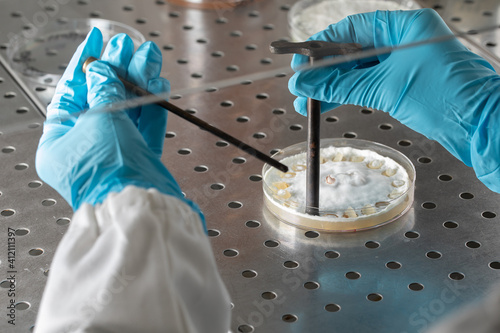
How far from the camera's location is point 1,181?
130 cm

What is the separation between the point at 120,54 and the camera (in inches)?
45.0

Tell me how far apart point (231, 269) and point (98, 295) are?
35 cm

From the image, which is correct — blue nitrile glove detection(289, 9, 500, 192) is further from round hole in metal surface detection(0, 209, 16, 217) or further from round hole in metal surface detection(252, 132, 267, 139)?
round hole in metal surface detection(0, 209, 16, 217)

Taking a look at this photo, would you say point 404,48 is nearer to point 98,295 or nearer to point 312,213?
point 312,213

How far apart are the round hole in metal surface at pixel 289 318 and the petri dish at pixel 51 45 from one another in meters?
0.79

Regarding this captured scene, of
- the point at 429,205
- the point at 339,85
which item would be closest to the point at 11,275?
the point at 339,85

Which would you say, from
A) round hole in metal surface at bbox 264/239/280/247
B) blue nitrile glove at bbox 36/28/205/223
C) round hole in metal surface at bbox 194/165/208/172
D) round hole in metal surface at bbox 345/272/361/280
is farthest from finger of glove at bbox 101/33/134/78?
round hole in metal surface at bbox 345/272/361/280

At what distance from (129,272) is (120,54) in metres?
0.45

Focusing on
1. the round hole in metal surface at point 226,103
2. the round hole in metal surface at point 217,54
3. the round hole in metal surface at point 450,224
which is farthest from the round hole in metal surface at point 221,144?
the round hole in metal surface at point 450,224

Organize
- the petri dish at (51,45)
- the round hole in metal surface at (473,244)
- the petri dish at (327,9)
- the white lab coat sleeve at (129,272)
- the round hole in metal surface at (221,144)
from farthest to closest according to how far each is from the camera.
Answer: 1. the petri dish at (327,9)
2. the petri dish at (51,45)
3. the round hole in metal surface at (221,144)
4. the round hole in metal surface at (473,244)
5. the white lab coat sleeve at (129,272)

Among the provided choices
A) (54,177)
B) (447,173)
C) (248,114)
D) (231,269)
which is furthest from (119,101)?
(447,173)

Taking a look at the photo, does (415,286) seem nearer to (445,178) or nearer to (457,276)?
(457,276)

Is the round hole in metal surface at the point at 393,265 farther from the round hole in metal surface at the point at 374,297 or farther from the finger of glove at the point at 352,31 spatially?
the finger of glove at the point at 352,31

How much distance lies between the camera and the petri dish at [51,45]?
1596mm
